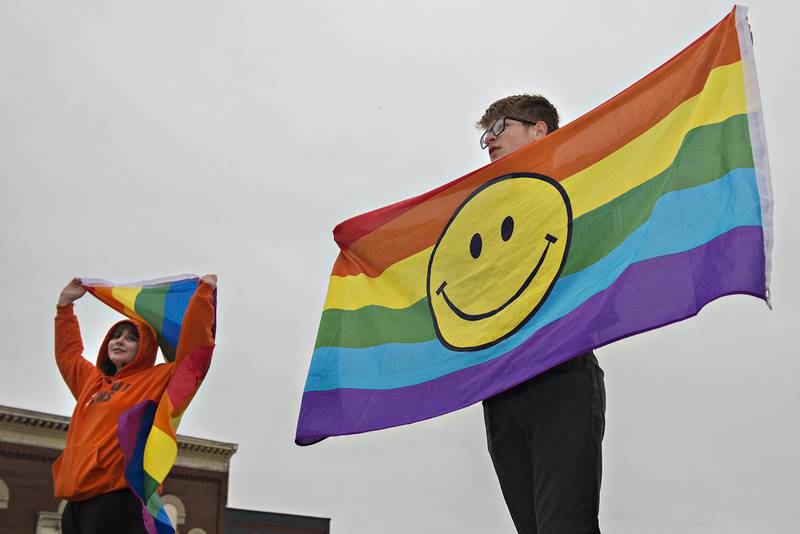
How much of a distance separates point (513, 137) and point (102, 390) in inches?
113

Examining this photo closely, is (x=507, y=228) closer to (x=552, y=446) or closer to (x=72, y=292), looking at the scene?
(x=552, y=446)

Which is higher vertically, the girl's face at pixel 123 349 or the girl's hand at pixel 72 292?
the girl's hand at pixel 72 292

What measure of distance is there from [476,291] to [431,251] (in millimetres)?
540

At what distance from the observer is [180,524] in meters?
27.6

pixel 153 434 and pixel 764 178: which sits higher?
pixel 764 178

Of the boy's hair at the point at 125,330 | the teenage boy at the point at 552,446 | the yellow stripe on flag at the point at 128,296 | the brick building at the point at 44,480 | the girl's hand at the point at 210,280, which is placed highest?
the brick building at the point at 44,480

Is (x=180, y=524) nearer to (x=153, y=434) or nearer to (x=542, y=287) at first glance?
(x=153, y=434)

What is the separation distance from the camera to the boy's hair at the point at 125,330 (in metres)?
5.24

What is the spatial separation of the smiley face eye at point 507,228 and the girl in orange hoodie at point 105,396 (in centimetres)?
204

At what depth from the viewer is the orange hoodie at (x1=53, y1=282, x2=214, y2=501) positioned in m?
4.43

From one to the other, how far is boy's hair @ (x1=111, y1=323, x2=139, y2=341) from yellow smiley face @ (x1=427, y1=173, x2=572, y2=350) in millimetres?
2200

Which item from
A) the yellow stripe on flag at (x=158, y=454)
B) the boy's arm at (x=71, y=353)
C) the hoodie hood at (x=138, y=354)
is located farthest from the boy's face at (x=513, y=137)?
the boy's arm at (x=71, y=353)

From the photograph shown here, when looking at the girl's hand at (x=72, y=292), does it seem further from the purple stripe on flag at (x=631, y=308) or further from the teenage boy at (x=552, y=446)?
the teenage boy at (x=552, y=446)

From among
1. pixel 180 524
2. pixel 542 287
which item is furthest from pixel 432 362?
pixel 180 524
